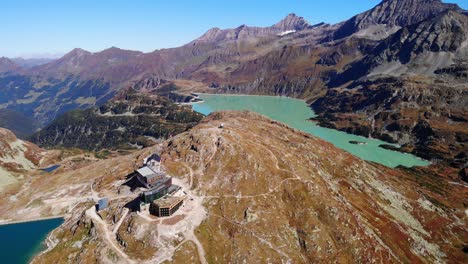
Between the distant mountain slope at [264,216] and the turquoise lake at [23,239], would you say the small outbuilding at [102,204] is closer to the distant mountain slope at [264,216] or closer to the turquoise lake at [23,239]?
the distant mountain slope at [264,216]

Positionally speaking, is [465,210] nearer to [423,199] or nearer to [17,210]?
[423,199]

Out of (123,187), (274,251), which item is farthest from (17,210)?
(274,251)

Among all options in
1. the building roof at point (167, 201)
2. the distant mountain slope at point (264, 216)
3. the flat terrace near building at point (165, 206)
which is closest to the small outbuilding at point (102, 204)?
the distant mountain slope at point (264, 216)

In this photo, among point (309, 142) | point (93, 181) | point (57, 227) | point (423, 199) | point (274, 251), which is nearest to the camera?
point (274, 251)

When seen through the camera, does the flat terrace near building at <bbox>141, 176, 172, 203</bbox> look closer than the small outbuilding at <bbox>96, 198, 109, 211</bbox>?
Yes

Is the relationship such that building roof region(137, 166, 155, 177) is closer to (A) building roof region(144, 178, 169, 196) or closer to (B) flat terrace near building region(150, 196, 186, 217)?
(A) building roof region(144, 178, 169, 196)

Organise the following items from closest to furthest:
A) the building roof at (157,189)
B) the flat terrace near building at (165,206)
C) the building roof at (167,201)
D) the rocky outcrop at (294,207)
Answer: the flat terrace near building at (165,206), the building roof at (167,201), the rocky outcrop at (294,207), the building roof at (157,189)

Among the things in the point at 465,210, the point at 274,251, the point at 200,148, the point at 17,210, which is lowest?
the point at 465,210

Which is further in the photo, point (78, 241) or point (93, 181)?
point (93, 181)

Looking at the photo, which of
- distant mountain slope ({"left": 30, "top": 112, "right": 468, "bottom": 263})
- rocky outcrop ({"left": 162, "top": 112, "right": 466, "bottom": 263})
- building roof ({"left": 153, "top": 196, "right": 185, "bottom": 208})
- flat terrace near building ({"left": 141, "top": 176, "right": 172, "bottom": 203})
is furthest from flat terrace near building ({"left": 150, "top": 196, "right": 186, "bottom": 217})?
rocky outcrop ({"left": 162, "top": 112, "right": 466, "bottom": 263})
